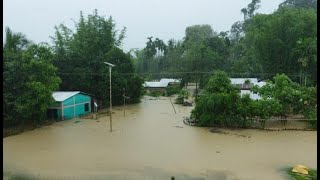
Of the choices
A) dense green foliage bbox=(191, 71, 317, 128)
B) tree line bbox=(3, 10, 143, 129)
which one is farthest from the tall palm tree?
dense green foliage bbox=(191, 71, 317, 128)

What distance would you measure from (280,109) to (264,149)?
15.6 ft

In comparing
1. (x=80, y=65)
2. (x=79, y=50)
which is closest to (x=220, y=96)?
(x=80, y=65)

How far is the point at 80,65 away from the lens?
27312mm

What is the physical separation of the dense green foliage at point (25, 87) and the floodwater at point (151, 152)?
113 cm

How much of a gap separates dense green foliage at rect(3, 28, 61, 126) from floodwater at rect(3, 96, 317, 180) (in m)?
1.13

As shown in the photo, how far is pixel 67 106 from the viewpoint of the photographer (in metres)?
22.0

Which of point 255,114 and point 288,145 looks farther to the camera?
point 255,114

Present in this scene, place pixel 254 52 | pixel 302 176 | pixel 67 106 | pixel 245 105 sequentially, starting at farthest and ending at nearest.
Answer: pixel 254 52 < pixel 67 106 < pixel 245 105 < pixel 302 176

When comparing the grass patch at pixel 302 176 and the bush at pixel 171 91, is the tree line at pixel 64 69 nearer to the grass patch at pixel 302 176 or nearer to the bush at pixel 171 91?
the bush at pixel 171 91

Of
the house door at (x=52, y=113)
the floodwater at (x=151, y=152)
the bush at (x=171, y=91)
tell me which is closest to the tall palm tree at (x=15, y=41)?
the house door at (x=52, y=113)

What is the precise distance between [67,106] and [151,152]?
9.08 meters

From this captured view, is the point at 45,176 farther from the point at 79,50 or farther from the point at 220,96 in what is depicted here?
the point at 79,50

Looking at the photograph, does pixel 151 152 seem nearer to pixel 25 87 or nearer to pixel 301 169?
pixel 301 169

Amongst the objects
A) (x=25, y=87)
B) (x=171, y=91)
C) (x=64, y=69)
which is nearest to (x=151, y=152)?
(x=25, y=87)
